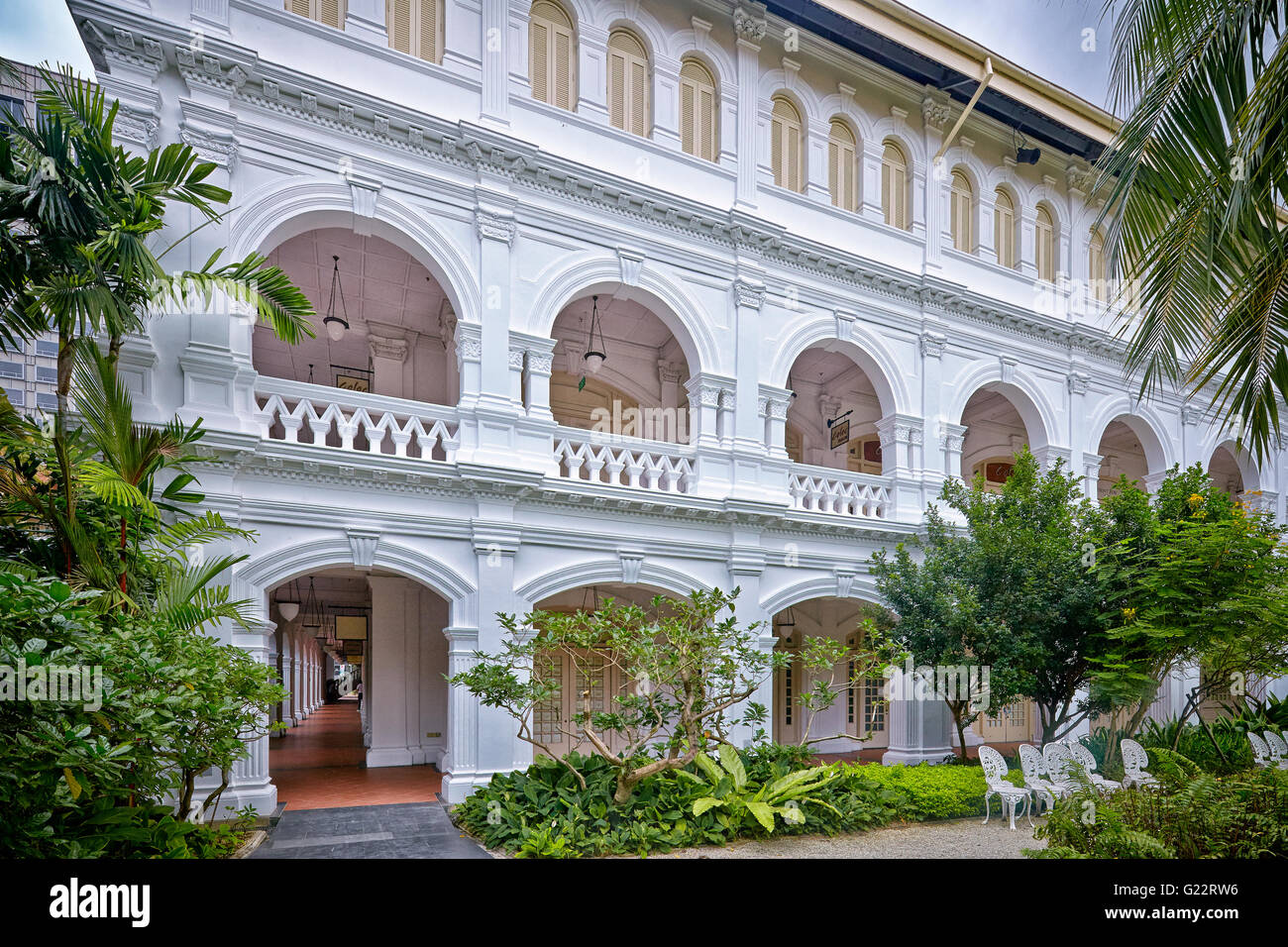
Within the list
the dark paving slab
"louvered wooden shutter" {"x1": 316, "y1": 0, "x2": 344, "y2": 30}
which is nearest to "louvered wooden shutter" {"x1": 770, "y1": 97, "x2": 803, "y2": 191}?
"louvered wooden shutter" {"x1": 316, "y1": 0, "x2": 344, "y2": 30}

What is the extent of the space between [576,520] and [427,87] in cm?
667

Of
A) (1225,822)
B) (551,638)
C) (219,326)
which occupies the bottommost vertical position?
(1225,822)

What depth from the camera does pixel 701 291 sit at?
44.4ft

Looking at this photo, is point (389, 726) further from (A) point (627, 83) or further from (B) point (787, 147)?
(B) point (787, 147)

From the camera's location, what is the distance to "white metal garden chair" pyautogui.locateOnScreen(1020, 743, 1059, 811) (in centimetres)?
1013

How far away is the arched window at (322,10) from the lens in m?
10.9

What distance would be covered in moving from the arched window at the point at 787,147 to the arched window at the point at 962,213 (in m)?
3.94

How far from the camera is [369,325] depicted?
614 inches

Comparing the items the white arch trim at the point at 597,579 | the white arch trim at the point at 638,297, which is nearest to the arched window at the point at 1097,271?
the white arch trim at the point at 638,297

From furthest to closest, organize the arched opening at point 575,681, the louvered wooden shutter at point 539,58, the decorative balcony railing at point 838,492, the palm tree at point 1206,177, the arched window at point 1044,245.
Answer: the arched window at point 1044,245, the arched opening at point 575,681, the decorative balcony railing at point 838,492, the louvered wooden shutter at point 539,58, the palm tree at point 1206,177

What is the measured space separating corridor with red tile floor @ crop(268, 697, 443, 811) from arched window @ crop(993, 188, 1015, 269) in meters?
15.3

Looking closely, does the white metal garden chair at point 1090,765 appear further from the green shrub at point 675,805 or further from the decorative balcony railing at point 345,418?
the decorative balcony railing at point 345,418
